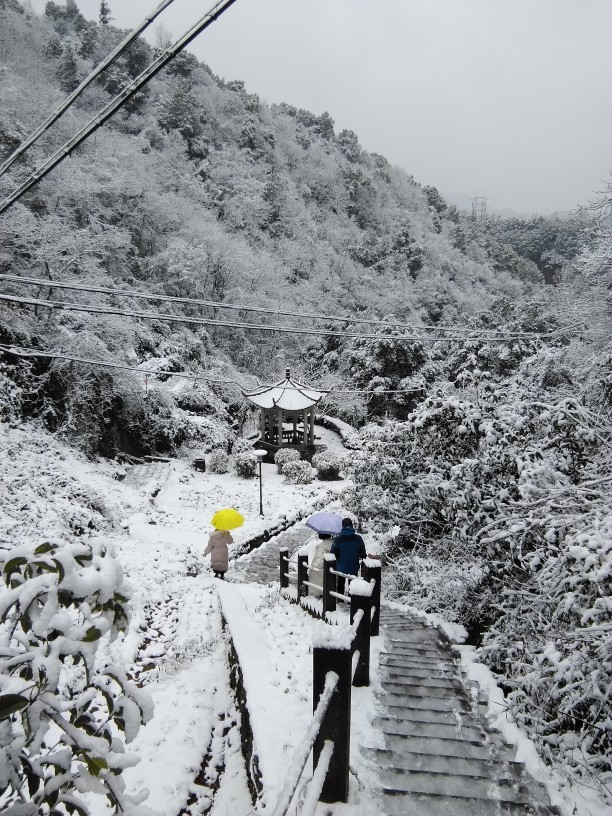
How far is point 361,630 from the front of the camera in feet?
12.9

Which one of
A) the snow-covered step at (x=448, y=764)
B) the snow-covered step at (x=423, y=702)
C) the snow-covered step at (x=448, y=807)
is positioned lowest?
the snow-covered step at (x=423, y=702)

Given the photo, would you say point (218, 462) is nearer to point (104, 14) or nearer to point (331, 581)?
point (331, 581)

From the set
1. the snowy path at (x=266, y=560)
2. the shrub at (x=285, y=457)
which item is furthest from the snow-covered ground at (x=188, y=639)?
the shrub at (x=285, y=457)

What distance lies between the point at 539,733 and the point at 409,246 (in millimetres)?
39632

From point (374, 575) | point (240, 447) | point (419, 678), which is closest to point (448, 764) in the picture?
point (419, 678)

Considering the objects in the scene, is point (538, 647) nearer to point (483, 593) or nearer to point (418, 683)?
point (418, 683)

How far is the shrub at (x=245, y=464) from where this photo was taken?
17.6 m

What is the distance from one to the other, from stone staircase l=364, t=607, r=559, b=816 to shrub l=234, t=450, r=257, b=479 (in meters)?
13.2

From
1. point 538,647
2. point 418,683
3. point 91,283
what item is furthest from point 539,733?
point 91,283

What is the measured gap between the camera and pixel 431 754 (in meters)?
3.16

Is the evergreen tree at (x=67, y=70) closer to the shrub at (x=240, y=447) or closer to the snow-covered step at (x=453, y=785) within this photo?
the shrub at (x=240, y=447)

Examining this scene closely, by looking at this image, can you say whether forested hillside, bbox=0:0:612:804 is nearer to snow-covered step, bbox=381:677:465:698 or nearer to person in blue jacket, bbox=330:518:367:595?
snow-covered step, bbox=381:677:465:698

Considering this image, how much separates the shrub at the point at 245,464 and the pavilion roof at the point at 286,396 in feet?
11.6

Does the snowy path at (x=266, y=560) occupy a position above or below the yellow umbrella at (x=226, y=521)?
below
